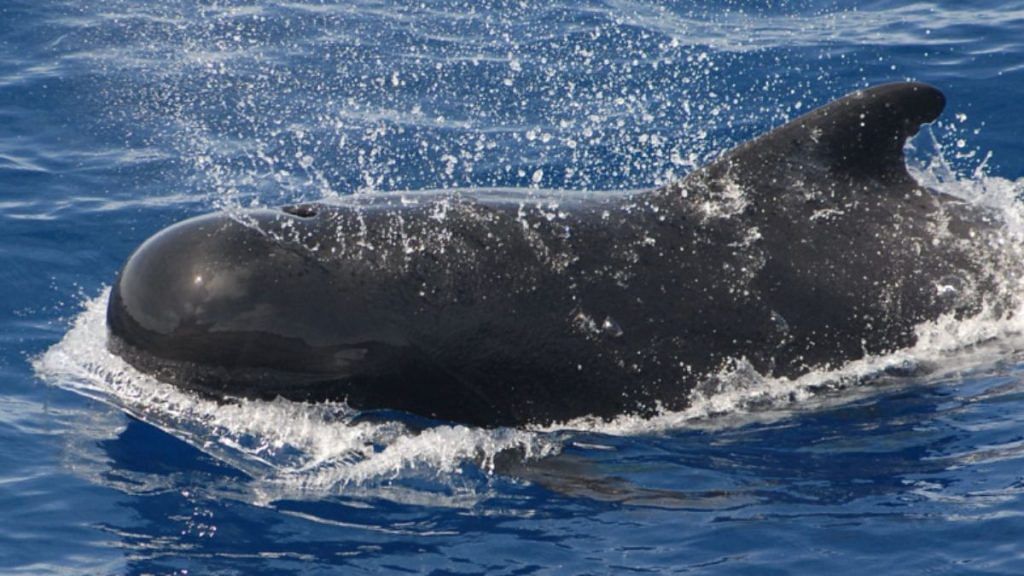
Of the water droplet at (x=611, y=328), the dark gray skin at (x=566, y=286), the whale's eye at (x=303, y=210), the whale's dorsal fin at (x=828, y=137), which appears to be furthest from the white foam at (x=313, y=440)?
the whale's dorsal fin at (x=828, y=137)

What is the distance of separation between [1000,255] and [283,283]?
5918 mm

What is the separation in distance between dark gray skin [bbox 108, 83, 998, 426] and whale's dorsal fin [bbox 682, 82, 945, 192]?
17 millimetres

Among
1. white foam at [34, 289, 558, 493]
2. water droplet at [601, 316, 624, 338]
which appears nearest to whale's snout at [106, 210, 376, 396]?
white foam at [34, 289, 558, 493]

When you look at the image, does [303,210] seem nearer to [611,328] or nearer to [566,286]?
[566,286]

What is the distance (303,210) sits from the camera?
11719 mm

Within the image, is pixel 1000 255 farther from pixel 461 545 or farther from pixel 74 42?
pixel 74 42

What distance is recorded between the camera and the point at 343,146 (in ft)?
61.1

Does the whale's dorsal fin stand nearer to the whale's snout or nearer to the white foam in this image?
the white foam

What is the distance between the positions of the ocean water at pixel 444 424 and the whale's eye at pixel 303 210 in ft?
4.65

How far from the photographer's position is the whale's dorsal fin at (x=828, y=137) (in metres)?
12.2

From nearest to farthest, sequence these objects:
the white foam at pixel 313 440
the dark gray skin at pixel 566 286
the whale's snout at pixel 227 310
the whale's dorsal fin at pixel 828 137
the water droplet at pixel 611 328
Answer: the whale's snout at pixel 227 310, the dark gray skin at pixel 566 286, the white foam at pixel 313 440, the water droplet at pixel 611 328, the whale's dorsal fin at pixel 828 137

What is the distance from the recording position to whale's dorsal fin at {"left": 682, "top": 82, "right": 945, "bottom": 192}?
12.2 meters

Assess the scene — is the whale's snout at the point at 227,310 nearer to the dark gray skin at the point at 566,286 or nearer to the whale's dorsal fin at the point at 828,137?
the dark gray skin at the point at 566,286

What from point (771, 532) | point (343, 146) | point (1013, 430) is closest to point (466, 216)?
point (771, 532)
